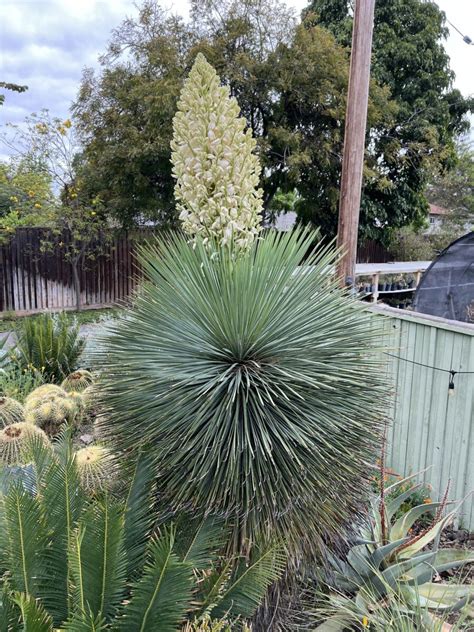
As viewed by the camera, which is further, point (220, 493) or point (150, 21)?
point (150, 21)

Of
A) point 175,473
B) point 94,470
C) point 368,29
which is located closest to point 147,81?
point 368,29

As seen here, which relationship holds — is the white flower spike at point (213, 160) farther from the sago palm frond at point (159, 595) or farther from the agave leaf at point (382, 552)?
the agave leaf at point (382, 552)

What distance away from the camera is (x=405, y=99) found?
1234 centimetres

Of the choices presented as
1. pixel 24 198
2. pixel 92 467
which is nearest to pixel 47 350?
pixel 92 467

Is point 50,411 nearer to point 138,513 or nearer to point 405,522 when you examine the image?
point 138,513

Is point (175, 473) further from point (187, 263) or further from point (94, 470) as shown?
point (94, 470)

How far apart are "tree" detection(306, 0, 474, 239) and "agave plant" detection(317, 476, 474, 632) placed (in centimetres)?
981

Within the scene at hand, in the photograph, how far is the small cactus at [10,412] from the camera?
429 cm

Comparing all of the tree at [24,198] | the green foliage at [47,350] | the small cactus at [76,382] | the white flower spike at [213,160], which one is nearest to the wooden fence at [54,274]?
the tree at [24,198]

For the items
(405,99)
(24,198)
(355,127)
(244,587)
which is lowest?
(244,587)

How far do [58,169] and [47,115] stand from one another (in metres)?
1.37

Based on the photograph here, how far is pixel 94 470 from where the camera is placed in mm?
3199

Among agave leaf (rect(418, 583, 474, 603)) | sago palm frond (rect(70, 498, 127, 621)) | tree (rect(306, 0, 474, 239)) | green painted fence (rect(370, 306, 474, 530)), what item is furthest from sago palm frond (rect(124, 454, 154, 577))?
tree (rect(306, 0, 474, 239))

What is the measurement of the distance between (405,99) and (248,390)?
12.9m
